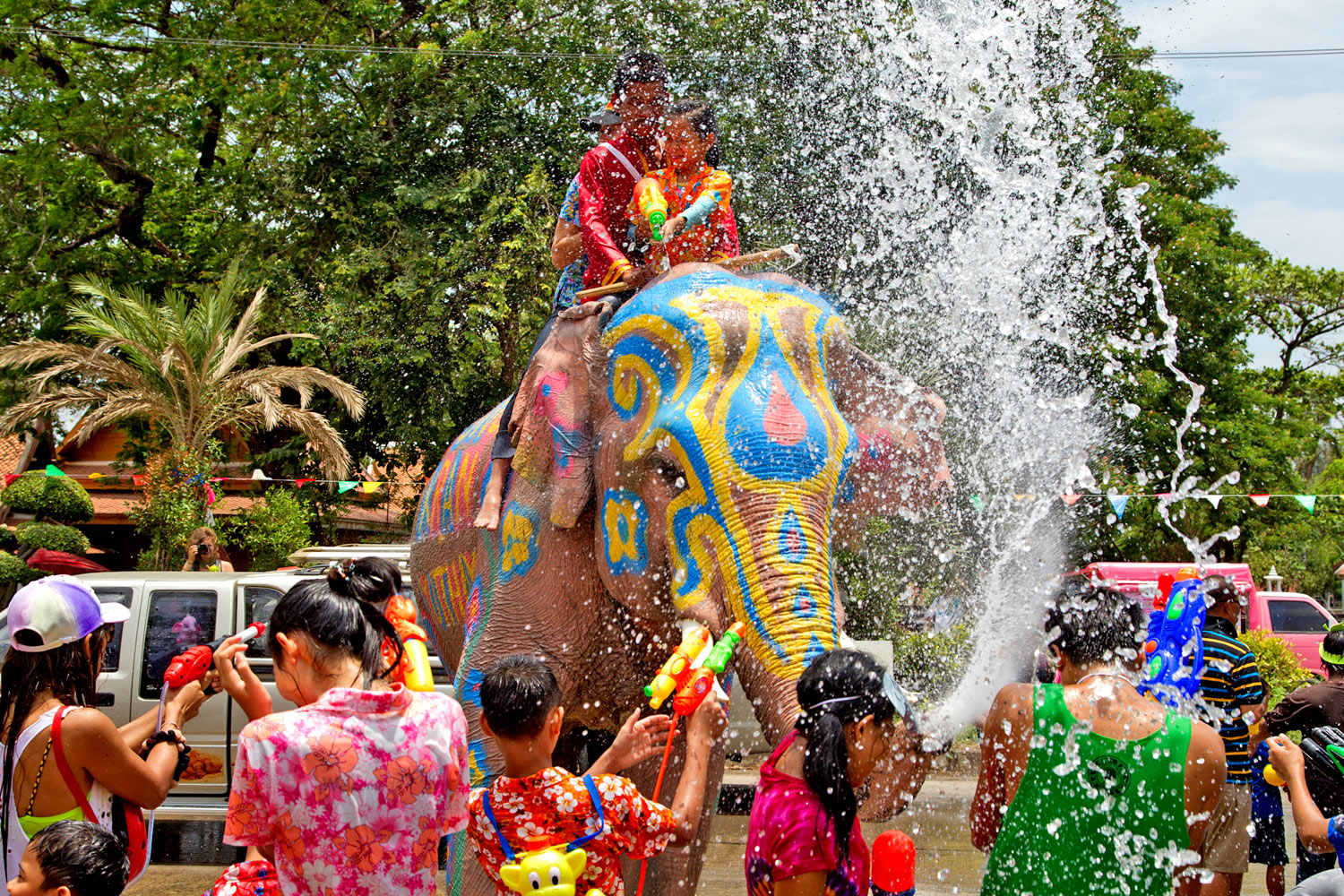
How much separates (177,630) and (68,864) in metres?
6.12

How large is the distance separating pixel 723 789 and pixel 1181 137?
12.6 meters

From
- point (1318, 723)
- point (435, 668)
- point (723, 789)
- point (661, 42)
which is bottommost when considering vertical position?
point (723, 789)

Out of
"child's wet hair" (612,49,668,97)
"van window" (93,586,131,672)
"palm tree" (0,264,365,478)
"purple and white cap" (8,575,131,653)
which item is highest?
"child's wet hair" (612,49,668,97)

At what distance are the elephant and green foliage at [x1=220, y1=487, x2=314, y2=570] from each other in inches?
389

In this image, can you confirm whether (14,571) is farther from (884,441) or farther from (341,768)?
(341,768)

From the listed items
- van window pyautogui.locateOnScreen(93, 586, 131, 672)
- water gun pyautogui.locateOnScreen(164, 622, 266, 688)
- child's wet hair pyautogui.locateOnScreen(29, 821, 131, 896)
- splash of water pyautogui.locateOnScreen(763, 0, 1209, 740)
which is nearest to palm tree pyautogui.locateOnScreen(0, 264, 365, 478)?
van window pyautogui.locateOnScreen(93, 586, 131, 672)

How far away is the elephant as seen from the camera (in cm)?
363

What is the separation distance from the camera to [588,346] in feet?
15.2

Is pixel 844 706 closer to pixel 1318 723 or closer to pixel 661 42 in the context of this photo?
pixel 1318 723

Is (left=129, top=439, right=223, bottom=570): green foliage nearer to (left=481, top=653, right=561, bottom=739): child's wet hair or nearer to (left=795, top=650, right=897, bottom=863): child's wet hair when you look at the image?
(left=481, top=653, right=561, bottom=739): child's wet hair

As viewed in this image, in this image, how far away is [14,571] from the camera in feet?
37.6

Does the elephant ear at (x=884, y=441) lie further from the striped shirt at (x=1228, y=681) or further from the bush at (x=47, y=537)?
the bush at (x=47, y=537)

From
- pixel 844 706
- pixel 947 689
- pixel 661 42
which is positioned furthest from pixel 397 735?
pixel 661 42

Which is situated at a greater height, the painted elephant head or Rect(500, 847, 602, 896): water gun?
the painted elephant head
